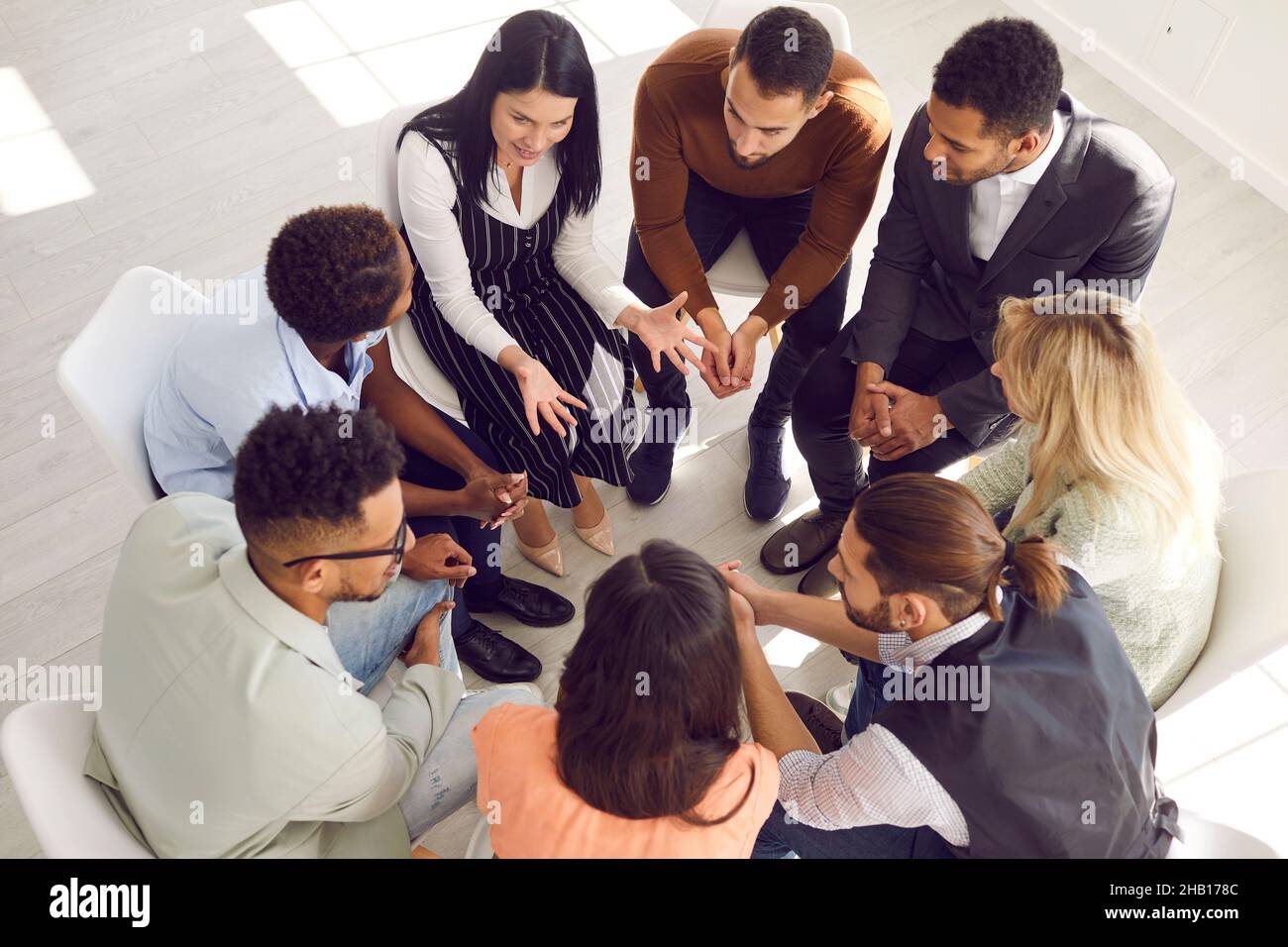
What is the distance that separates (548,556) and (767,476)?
1.97 feet

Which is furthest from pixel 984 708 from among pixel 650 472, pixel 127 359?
pixel 127 359

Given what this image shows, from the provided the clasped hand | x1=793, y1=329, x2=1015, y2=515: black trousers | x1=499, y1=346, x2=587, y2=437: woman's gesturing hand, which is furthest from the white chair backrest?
x1=499, y1=346, x2=587, y2=437: woman's gesturing hand

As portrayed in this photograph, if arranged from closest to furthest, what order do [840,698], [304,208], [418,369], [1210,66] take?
[418,369], [840,698], [304,208], [1210,66]

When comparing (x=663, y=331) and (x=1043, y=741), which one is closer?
(x=1043, y=741)

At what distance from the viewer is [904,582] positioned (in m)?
1.50

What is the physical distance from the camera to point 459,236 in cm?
213

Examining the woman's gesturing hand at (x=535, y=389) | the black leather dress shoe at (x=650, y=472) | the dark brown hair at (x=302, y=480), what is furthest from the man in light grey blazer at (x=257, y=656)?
the black leather dress shoe at (x=650, y=472)

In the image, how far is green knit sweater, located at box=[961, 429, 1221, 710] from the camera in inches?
63.2

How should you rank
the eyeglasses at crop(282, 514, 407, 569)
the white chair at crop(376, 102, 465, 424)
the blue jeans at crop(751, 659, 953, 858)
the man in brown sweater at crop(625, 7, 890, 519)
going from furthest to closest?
the white chair at crop(376, 102, 465, 424)
the man in brown sweater at crop(625, 7, 890, 519)
the blue jeans at crop(751, 659, 953, 858)
the eyeglasses at crop(282, 514, 407, 569)

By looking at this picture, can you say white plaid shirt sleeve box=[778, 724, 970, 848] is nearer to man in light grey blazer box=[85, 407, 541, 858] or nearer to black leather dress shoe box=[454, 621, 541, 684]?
man in light grey blazer box=[85, 407, 541, 858]

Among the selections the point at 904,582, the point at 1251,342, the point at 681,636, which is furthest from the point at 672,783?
the point at 1251,342

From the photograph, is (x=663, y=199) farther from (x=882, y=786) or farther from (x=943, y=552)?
(x=882, y=786)

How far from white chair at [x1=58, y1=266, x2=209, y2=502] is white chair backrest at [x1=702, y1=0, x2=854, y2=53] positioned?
1359mm

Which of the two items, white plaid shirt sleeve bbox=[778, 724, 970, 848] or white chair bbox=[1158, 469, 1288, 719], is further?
white chair bbox=[1158, 469, 1288, 719]
